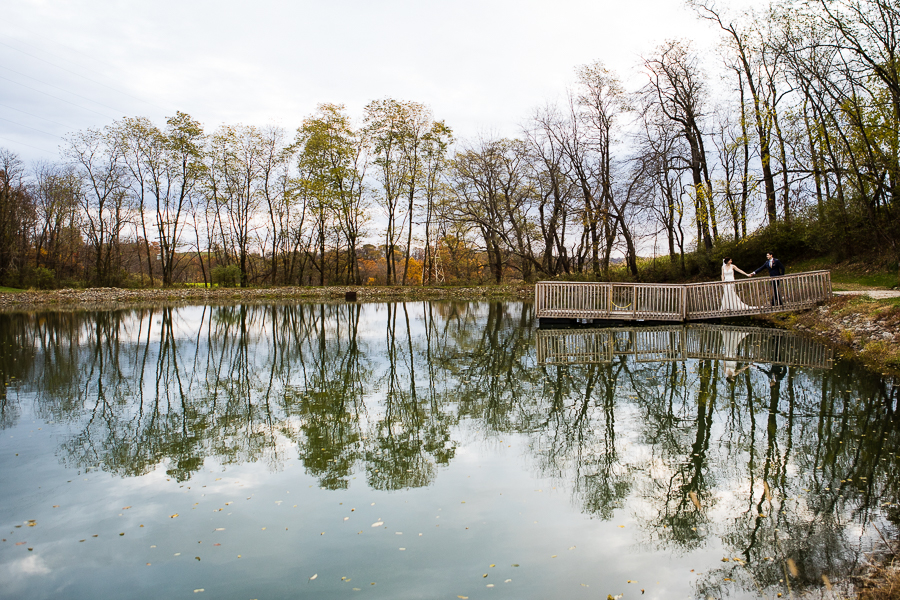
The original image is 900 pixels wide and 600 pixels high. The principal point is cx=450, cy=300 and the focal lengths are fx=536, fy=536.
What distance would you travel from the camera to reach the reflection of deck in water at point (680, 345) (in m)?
11.9

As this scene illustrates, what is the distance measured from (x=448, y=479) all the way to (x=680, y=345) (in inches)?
409

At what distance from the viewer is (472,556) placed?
4109 millimetres

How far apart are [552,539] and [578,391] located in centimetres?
507

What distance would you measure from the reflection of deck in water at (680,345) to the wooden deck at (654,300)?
793 millimetres

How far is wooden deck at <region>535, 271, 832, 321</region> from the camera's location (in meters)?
18.1

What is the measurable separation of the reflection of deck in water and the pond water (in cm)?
49

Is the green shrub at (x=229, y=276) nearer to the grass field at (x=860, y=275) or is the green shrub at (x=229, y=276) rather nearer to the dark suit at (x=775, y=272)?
the dark suit at (x=775, y=272)

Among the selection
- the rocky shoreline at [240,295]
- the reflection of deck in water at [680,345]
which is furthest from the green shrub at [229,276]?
the reflection of deck in water at [680,345]

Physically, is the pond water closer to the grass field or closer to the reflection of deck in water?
the reflection of deck in water

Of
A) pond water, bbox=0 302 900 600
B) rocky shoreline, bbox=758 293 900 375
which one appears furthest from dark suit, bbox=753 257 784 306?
pond water, bbox=0 302 900 600

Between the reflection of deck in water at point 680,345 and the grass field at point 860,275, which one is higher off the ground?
the grass field at point 860,275

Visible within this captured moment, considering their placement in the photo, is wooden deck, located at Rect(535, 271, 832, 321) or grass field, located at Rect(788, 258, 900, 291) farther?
grass field, located at Rect(788, 258, 900, 291)

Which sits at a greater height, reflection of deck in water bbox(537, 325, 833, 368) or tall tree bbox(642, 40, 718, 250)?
tall tree bbox(642, 40, 718, 250)

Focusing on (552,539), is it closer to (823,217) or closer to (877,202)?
(877,202)
